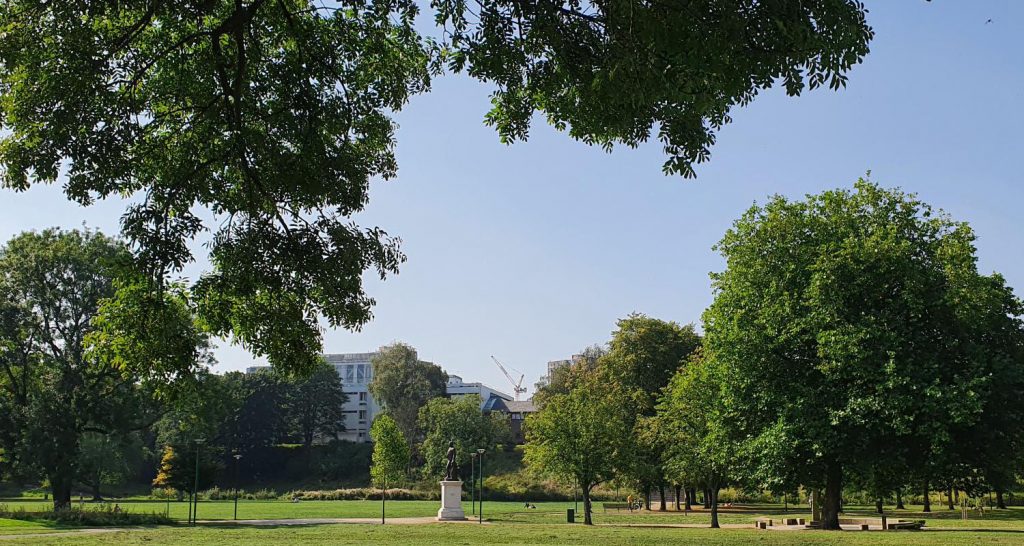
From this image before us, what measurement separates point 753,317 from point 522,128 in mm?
19900

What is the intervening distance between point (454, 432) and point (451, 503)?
1476 inches

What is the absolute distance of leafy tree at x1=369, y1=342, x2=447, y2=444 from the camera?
311 ft

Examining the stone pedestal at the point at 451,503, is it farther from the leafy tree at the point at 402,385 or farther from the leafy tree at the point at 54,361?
the leafy tree at the point at 402,385

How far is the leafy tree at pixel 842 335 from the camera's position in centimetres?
2502

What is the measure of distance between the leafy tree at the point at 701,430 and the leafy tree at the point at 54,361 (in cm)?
2313

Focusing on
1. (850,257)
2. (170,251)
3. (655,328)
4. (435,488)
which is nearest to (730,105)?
(170,251)

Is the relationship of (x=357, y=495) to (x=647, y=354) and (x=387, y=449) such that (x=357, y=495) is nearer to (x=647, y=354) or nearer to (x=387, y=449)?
(x=387, y=449)

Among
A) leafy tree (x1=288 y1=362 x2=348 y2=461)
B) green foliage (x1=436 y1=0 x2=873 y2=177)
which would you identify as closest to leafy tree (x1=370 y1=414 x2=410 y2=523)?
green foliage (x1=436 y1=0 x2=873 y2=177)

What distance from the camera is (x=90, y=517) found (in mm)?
34438

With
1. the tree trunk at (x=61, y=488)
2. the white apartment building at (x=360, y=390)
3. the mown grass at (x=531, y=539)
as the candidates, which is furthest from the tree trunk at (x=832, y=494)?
the white apartment building at (x=360, y=390)

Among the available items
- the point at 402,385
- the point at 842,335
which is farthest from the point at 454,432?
the point at 842,335

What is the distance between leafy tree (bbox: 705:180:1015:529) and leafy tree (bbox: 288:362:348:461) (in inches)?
3101

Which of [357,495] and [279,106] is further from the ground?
[279,106]

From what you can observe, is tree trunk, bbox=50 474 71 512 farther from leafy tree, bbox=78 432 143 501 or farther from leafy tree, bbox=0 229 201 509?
leafy tree, bbox=78 432 143 501
